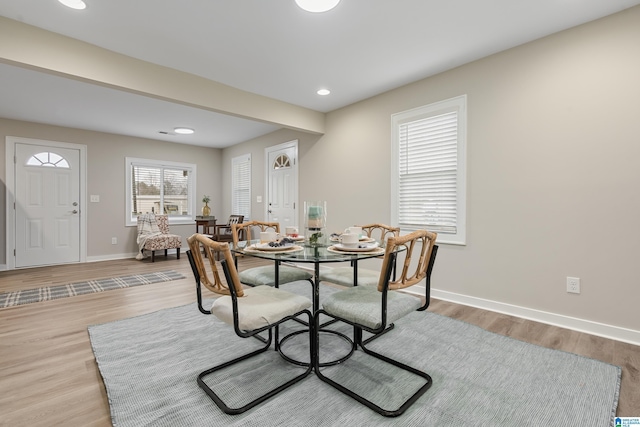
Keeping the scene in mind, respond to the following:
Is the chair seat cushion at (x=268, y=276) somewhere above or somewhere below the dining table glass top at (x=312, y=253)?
below

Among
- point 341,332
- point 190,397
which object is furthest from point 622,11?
point 190,397

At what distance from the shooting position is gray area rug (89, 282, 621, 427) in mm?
1469

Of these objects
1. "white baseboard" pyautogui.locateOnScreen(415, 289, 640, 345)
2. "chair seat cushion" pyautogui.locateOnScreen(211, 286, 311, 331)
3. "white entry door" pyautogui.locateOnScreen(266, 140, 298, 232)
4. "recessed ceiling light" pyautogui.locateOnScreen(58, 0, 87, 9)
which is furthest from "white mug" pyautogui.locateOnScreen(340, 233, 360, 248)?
"white entry door" pyautogui.locateOnScreen(266, 140, 298, 232)

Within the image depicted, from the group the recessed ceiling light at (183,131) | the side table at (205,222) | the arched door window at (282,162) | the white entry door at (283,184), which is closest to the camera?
the white entry door at (283,184)

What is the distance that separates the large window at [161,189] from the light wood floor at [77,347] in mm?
2520

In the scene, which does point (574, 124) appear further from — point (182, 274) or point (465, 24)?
point (182, 274)

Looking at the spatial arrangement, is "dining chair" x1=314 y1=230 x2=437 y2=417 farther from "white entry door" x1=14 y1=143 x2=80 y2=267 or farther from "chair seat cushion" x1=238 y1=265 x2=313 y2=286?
"white entry door" x1=14 y1=143 x2=80 y2=267

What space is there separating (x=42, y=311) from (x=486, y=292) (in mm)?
4368

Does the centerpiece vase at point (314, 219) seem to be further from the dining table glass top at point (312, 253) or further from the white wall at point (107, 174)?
the white wall at point (107, 174)

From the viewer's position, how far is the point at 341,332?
96.3 inches

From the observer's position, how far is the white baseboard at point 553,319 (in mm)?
2287

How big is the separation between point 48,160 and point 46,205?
776mm

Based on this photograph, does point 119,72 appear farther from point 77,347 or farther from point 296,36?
point 77,347

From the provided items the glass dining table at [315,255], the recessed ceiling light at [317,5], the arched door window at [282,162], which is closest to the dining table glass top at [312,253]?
the glass dining table at [315,255]
